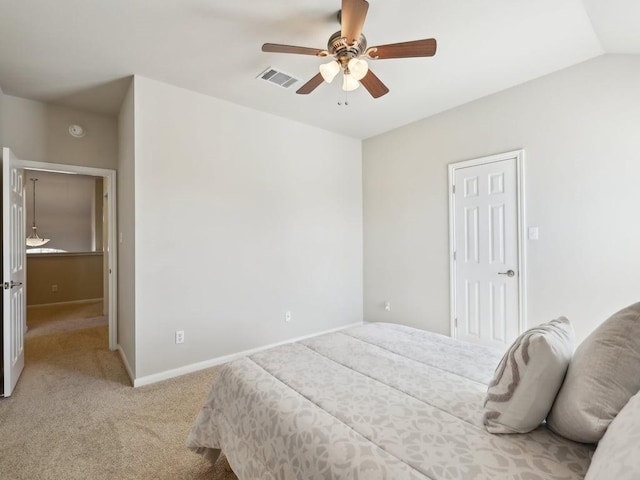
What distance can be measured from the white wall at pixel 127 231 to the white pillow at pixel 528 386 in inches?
110

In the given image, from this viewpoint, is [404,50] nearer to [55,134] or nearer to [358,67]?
[358,67]

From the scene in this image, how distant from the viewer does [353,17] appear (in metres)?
1.71

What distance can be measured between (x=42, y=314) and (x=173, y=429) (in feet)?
15.8

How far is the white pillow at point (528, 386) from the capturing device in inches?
40.3

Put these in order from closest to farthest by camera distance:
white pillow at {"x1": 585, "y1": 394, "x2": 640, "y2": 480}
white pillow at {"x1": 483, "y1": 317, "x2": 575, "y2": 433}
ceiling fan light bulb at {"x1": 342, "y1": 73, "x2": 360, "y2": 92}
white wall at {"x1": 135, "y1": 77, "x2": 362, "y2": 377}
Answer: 1. white pillow at {"x1": 585, "y1": 394, "x2": 640, "y2": 480}
2. white pillow at {"x1": 483, "y1": 317, "x2": 575, "y2": 433}
3. ceiling fan light bulb at {"x1": 342, "y1": 73, "x2": 360, "y2": 92}
4. white wall at {"x1": 135, "y1": 77, "x2": 362, "y2": 377}

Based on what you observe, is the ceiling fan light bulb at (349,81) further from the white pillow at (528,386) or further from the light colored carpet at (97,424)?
the light colored carpet at (97,424)

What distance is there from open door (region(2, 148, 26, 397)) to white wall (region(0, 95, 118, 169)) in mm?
294

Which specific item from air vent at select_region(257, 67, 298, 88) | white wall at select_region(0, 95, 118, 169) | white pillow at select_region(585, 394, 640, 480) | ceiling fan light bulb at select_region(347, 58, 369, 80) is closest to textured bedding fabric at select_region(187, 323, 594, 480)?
white pillow at select_region(585, 394, 640, 480)

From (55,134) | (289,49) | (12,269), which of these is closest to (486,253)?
(289,49)

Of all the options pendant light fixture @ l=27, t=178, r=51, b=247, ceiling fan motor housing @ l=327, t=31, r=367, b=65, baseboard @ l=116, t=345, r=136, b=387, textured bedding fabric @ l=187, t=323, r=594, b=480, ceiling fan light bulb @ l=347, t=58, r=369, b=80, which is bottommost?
baseboard @ l=116, t=345, r=136, b=387

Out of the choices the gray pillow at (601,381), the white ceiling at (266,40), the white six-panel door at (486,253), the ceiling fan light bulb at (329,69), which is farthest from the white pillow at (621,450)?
the white six-panel door at (486,253)

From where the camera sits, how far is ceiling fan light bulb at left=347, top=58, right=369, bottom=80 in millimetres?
1962

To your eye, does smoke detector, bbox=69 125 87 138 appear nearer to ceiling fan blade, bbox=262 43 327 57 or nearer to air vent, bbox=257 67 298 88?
air vent, bbox=257 67 298 88

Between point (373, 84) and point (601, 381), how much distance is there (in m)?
2.13
